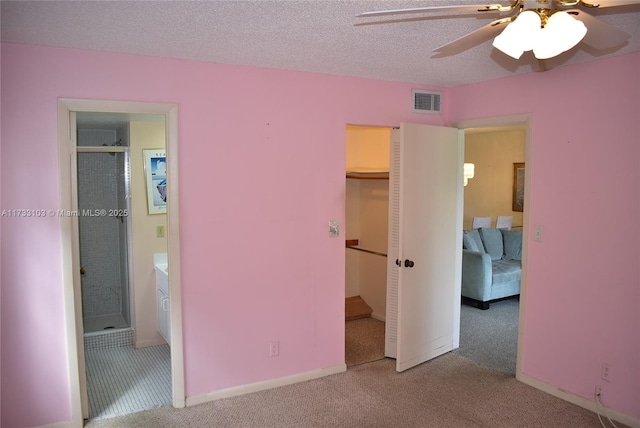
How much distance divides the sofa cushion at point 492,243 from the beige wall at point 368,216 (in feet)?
6.07

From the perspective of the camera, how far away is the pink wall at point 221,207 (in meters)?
2.73

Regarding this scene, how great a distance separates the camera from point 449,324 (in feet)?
13.6

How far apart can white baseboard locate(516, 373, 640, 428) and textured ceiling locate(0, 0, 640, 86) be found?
220cm

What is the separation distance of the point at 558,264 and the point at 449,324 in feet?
3.80

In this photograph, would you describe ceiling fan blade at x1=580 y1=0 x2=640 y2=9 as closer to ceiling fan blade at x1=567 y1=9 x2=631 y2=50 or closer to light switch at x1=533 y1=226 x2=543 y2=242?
ceiling fan blade at x1=567 y1=9 x2=631 y2=50

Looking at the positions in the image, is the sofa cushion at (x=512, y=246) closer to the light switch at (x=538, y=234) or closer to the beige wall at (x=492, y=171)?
the beige wall at (x=492, y=171)

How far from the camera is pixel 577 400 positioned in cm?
322

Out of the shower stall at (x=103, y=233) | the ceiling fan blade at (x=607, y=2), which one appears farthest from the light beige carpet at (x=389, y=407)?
the ceiling fan blade at (x=607, y=2)

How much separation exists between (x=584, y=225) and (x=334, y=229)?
1.69 m

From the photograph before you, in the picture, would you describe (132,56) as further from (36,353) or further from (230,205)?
(36,353)

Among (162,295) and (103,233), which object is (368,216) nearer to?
(162,295)

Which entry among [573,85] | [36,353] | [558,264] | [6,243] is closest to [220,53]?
[6,243]

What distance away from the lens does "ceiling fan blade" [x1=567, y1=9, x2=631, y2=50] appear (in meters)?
1.76

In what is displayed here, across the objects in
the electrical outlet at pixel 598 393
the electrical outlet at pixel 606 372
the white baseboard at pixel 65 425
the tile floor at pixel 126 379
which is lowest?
the tile floor at pixel 126 379
